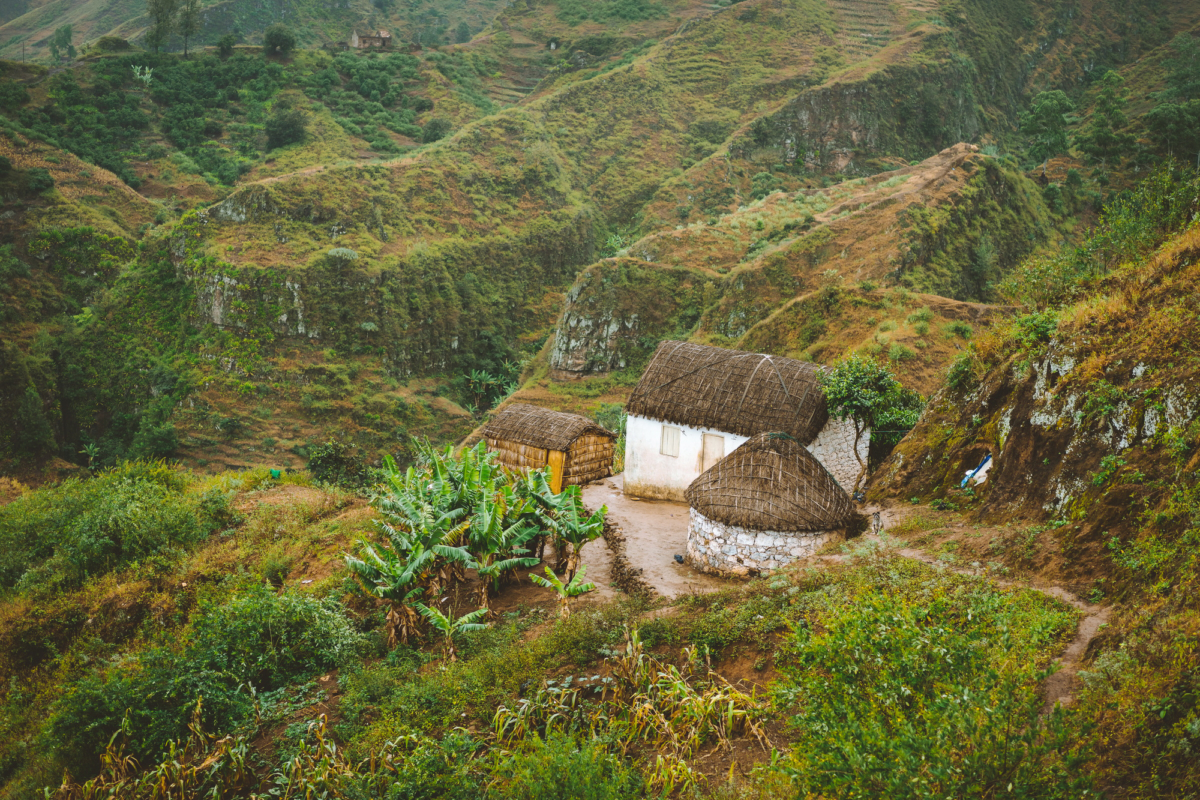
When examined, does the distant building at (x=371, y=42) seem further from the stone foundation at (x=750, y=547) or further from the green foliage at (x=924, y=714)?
the green foliage at (x=924, y=714)

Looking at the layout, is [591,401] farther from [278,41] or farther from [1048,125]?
[278,41]

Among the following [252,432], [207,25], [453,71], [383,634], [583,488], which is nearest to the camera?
[383,634]

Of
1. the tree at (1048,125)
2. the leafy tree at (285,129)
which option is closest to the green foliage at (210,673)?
the tree at (1048,125)

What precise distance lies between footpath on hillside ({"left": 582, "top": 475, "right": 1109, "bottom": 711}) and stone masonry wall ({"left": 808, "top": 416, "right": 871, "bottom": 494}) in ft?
9.68

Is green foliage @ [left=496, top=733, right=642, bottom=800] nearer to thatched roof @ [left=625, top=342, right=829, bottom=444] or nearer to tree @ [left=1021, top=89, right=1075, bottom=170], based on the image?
thatched roof @ [left=625, top=342, right=829, bottom=444]

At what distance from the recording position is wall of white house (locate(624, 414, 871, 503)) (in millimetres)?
15859

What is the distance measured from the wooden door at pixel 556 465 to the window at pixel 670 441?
2941mm

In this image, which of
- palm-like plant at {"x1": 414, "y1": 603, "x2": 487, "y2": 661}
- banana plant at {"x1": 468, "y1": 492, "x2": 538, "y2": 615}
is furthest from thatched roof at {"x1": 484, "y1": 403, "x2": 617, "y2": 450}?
palm-like plant at {"x1": 414, "y1": 603, "x2": 487, "y2": 661}

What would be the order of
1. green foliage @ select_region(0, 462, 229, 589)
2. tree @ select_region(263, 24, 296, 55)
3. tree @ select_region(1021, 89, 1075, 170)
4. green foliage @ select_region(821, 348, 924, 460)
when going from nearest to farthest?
green foliage @ select_region(0, 462, 229, 589), green foliage @ select_region(821, 348, 924, 460), tree @ select_region(1021, 89, 1075, 170), tree @ select_region(263, 24, 296, 55)

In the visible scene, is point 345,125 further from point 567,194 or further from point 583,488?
point 583,488

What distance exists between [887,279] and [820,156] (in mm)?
39457

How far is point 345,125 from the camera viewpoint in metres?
72.1

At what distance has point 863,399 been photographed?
15.1 meters

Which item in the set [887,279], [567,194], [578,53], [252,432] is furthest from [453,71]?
[887,279]
